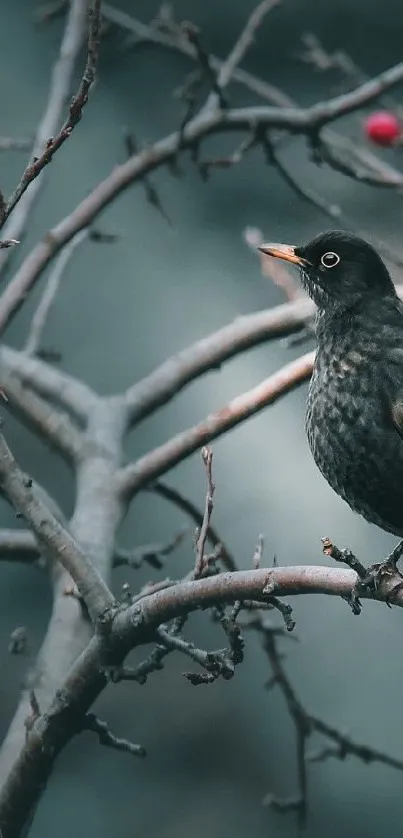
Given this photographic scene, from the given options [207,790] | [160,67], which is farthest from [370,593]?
[160,67]

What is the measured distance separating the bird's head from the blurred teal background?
0.49 meters

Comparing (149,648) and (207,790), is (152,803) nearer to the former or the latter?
(207,790)

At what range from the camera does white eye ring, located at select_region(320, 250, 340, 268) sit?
138 inches

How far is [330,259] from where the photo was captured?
3.51 meters

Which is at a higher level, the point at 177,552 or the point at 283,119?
the point at 283,119

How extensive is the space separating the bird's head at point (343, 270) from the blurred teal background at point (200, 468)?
0.49 meters

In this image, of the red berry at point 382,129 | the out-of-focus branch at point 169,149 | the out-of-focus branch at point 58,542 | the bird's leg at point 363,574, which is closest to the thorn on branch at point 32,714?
the out-of-focus branch at point 58,542

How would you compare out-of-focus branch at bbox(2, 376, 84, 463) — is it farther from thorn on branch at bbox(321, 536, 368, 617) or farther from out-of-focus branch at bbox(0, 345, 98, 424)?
thorn on branch at bbox(321, 536, 368, 617)

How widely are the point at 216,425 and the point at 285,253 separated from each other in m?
0.57

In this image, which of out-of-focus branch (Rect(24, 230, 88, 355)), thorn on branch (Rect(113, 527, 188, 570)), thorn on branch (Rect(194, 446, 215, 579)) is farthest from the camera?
out-of-focus branch (Rect(24, 230, 88, 355))

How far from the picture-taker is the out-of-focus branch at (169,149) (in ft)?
12.8

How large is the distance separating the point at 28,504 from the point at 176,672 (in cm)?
226

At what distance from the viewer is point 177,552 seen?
5.35 m

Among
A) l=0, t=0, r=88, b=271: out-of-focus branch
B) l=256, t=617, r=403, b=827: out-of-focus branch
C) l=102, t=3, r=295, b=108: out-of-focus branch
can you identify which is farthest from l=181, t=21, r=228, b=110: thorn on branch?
l=256, t=617, r=403, b=827: out-of-focus branch
